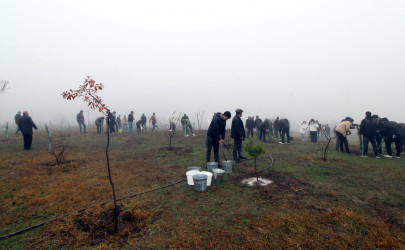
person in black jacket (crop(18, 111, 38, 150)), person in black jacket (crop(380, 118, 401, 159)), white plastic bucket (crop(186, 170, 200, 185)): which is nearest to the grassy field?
white plastic bucket (crop(186, 170, 200, 185))

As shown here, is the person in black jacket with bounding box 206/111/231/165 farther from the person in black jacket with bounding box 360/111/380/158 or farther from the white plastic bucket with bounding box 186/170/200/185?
the person in black jacket with bounding box 360/111/380/158

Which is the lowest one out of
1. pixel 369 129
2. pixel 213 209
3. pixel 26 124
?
pixel 213 209

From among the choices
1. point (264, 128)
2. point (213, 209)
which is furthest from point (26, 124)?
point (264, 128)

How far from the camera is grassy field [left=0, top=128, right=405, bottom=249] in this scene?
3148 mm

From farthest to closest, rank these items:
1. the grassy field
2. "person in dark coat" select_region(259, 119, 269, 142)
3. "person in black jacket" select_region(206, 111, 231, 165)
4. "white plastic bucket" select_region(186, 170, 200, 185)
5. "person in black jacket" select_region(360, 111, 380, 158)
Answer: "person in dark coat" select_region(259, 119, 269, 142) < "person in black jacket" select_region(360, 111, 380, 158) < "person in black jacket" select_region(206, 111, 231, 165) < "white plastic bucket" select_region(186, 170, 200, 185) < the grassy field

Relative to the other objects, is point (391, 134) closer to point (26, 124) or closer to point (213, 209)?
point (213, 209)

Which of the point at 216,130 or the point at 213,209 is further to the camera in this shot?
the point at 216,130

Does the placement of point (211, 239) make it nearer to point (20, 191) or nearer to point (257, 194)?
point (257, 194)

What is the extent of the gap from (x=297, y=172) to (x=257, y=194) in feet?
8.46

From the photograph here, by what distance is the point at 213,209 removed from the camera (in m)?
4.18

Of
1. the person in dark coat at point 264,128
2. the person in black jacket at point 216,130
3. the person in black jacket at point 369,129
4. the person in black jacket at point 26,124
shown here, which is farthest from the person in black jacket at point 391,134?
the person in black jacket at point 26,124

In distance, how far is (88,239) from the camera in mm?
3229

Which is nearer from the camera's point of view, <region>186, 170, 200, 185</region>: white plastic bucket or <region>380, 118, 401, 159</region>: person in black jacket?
<region>186, 170, 200, 185</region>: white plastic bucket

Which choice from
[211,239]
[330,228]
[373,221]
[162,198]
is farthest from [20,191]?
[373,221]
